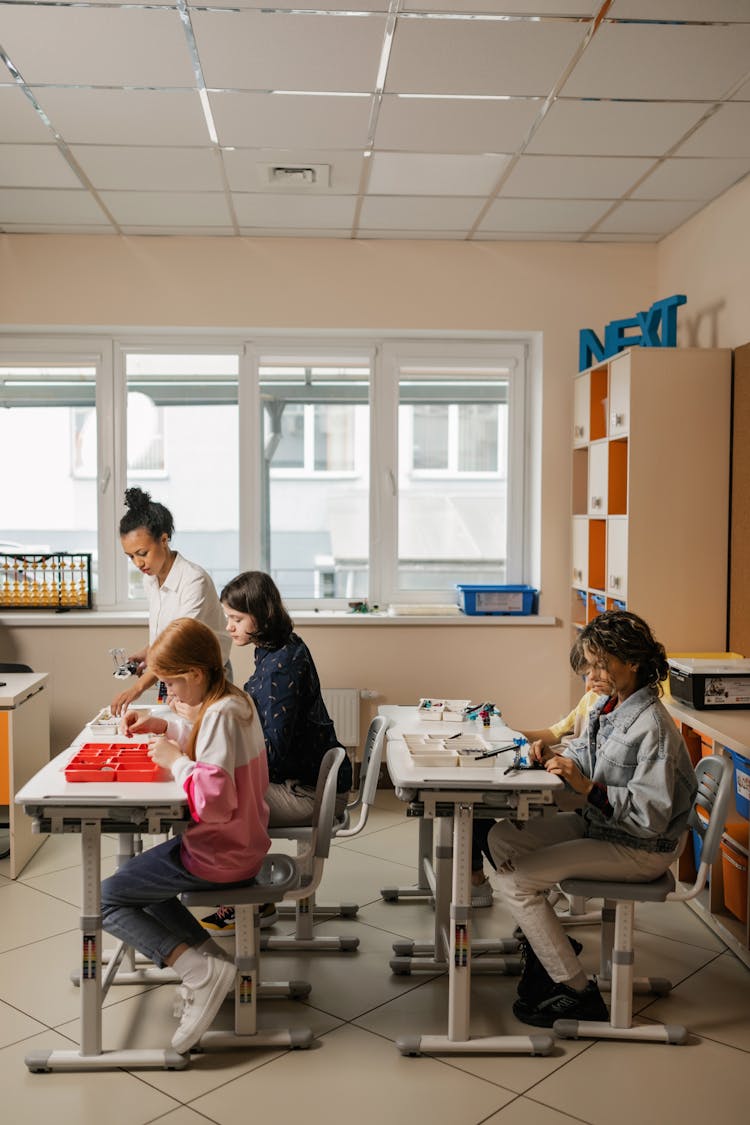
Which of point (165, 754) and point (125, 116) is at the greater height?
point (125, 116)

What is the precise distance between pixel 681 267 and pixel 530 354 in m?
0.94

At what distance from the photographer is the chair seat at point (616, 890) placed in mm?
A: 2674

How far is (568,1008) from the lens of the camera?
2771 mm

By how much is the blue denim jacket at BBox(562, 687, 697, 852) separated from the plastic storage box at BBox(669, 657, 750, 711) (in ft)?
3.08

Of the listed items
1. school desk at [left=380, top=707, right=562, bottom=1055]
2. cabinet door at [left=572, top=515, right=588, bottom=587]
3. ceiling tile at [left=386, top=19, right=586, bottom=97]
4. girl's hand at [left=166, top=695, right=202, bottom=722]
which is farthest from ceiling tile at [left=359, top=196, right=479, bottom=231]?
school desk at [left=380, top=707, right=562, bottom=1055]

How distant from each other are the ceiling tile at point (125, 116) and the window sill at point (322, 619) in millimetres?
2369

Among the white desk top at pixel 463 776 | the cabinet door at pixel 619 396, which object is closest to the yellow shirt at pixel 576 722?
the white desk top at pixel 463 776

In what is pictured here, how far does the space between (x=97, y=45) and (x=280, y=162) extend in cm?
112

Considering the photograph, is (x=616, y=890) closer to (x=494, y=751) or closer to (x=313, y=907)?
(x=494, y=751)

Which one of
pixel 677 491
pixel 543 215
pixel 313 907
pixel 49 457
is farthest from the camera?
pixel 49 457

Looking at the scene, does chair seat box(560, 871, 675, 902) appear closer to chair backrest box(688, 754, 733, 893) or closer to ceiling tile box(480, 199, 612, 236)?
chair backrest box(688, 754, 733, 893)

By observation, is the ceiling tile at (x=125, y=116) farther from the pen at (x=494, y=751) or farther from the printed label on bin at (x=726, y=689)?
the printed label on bin at (x=726, y=689)

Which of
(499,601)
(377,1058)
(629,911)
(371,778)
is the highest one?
(499,601)

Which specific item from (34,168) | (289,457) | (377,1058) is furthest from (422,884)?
(34,168)
